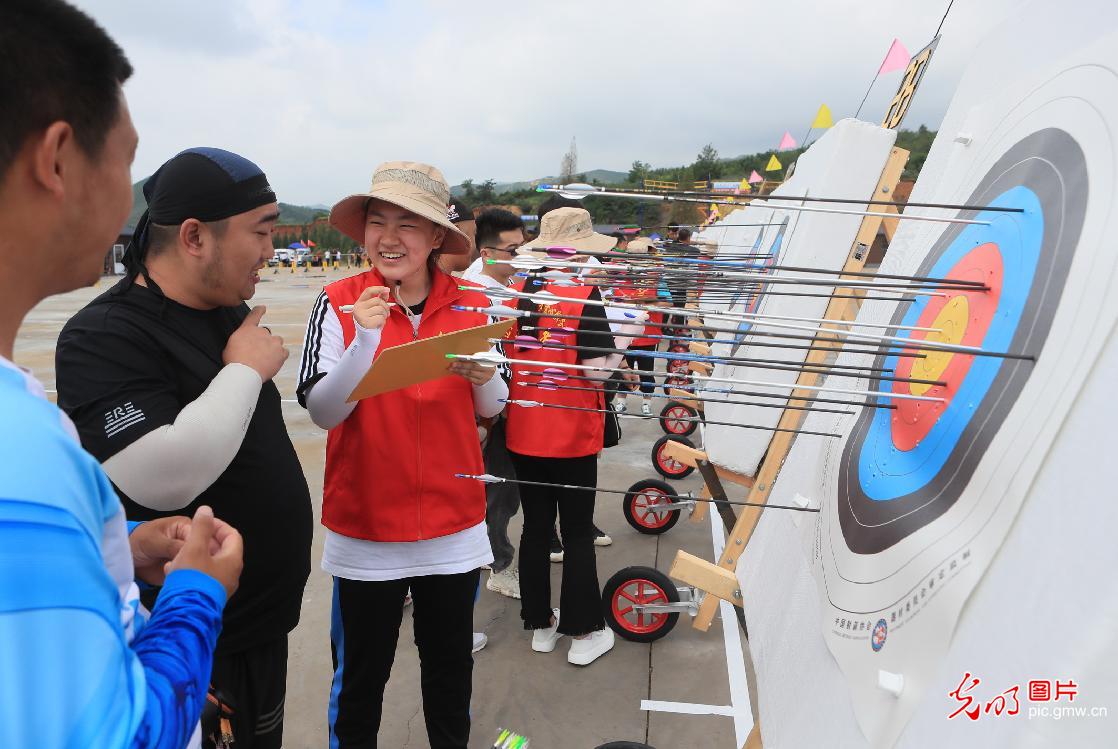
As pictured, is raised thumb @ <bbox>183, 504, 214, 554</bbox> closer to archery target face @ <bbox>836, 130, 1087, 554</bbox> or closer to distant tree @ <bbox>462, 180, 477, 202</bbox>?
archery target face @ <bbox>836, 130, 1087, 554</bbox>

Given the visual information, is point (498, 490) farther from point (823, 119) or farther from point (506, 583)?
point (823, 119)

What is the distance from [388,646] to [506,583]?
5.24ft

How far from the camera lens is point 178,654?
75 cm

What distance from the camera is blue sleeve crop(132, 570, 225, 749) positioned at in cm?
66

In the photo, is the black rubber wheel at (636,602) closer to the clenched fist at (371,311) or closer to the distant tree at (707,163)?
the clenched fist at (371,311)

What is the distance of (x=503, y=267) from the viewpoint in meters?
3.10

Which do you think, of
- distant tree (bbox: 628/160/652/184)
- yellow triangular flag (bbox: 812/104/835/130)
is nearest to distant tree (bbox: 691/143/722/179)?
distant tree (bbox: 628/160/652/184)

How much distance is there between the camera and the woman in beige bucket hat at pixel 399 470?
1785 mm

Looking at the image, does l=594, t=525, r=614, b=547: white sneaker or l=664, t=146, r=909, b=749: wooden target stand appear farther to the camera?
l=594, t=525, r=614, b=547: white sneaker

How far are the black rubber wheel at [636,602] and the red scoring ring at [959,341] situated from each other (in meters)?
1.81

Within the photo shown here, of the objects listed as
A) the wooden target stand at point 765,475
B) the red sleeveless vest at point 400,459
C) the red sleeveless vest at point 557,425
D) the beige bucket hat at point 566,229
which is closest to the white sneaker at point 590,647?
the wooden target stand at point 765,475

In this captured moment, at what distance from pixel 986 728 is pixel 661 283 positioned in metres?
1.35

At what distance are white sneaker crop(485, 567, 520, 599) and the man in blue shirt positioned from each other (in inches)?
105

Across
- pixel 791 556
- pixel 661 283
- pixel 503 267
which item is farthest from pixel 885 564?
pixel 503 267
